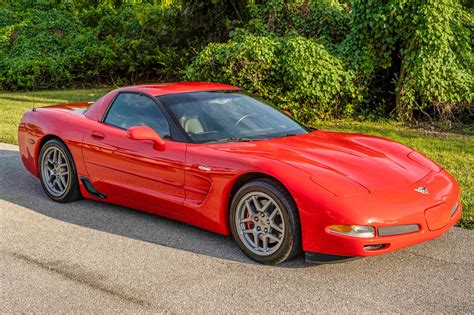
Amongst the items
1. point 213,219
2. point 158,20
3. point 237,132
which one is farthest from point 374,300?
point 158,20

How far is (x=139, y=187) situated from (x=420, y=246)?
2.41 meters

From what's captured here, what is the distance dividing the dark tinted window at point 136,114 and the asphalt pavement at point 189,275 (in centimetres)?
89

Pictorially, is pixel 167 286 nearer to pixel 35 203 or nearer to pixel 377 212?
pixel 377 212

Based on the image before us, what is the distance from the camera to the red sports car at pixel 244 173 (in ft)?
14.0

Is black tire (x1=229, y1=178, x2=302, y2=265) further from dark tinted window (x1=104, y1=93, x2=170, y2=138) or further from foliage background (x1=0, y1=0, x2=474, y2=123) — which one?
foliage background (x1=0, y1=0, x2=474, y2=123)

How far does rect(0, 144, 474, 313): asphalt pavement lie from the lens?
3.89 meters

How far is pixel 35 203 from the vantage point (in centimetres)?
630

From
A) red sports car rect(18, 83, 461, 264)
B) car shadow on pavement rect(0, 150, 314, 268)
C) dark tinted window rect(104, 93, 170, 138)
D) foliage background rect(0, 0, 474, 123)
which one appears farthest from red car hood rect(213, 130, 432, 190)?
foliage background rect(0, 0, 474, 123)

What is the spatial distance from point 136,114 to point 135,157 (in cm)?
54

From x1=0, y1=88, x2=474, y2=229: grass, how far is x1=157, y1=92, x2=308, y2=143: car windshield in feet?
6.32

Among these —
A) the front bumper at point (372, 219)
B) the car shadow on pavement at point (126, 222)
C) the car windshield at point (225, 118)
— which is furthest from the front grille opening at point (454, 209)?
the car windshield at point (225, 118)

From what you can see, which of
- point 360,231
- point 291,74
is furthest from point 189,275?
point 291,74

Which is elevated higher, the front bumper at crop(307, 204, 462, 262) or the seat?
the seat

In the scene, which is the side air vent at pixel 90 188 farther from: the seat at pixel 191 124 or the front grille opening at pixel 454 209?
the front grille opening at pixel 454 209
